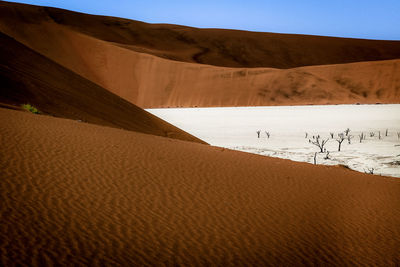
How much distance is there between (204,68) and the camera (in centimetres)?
5031

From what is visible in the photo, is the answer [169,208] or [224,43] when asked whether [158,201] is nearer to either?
[169,208]

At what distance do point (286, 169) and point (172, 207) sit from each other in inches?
135

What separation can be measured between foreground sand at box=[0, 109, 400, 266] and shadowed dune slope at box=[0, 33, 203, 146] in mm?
4853

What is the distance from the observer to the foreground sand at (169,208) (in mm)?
3525

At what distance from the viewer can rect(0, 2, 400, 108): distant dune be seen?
1704 inches

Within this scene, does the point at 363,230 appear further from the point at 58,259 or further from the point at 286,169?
the point at 58,259

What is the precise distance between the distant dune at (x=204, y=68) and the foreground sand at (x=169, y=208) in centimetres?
3479

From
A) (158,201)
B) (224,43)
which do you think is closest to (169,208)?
(158,201)

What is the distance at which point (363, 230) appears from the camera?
4.77m

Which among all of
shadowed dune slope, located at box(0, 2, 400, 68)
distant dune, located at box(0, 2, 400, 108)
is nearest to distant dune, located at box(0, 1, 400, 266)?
distant dune, located at box(0, 2, 400, 108)

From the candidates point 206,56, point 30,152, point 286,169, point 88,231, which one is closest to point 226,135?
point 286,169

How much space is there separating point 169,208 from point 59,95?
32.4ft

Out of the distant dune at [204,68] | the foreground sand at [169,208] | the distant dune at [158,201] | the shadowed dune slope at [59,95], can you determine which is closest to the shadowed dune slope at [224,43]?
the distant dune at [204,68]

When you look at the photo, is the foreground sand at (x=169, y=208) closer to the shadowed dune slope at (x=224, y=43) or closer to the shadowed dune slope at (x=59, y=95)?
the shadowed dune slope at (x=59, y=95)
